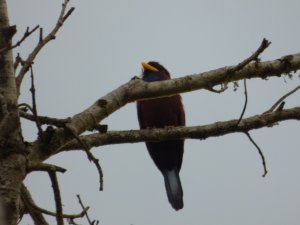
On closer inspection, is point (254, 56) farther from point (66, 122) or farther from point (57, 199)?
point (57, 199)

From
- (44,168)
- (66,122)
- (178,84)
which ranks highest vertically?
(178,84)

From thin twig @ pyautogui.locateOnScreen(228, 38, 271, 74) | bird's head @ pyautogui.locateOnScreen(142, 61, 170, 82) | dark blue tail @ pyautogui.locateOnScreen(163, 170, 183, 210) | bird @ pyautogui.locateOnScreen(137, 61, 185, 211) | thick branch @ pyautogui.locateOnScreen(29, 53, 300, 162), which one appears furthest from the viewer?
bird's head @ pyautogui.locateOnScreen(142, 61, 170, 82)

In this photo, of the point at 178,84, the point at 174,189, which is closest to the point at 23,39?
the point at 178,84

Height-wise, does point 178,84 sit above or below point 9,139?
above

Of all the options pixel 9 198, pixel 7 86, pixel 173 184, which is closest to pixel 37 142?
pixel 7 86

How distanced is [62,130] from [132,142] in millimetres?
663

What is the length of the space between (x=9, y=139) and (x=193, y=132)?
1021 millimetres

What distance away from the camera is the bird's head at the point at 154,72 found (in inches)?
243

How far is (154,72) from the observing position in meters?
6.27

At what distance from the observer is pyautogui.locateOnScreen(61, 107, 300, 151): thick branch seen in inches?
91.4

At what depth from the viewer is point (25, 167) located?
1602mm

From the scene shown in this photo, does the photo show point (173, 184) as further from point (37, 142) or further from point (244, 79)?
point (37, 142)

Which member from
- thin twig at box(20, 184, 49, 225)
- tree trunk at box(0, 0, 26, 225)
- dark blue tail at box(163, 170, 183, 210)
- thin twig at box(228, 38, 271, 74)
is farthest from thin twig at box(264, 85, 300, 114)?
dark blue tail at box(163, 170, 183, 210)

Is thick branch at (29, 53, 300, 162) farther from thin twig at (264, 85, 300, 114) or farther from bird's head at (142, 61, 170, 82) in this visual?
bird's head at (142, 61, 170, 82)
